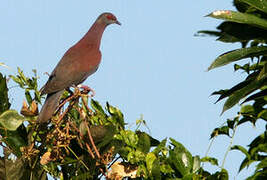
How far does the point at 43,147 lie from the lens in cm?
295

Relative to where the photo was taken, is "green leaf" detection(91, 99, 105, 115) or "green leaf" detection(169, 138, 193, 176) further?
"green leaf" detection(91, 99, 105, 115)

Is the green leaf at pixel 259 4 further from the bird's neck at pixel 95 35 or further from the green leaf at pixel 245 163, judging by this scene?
the bird's neck at pixel 95 35

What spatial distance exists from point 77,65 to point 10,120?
2940mm

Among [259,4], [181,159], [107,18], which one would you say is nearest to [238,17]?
[259,4]

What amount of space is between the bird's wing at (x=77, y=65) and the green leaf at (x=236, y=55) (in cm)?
195

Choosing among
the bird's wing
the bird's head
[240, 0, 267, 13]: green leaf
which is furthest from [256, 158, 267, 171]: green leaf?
the bird's head

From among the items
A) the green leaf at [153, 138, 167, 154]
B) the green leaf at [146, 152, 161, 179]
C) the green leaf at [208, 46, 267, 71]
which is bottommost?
the green leaf at [146, 152, 161, 179]

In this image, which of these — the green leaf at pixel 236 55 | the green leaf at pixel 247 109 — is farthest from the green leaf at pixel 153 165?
the green leaf at pixel 236 55

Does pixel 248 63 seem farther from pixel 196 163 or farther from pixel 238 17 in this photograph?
pixel 196 163

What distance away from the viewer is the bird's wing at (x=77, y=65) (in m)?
5.09

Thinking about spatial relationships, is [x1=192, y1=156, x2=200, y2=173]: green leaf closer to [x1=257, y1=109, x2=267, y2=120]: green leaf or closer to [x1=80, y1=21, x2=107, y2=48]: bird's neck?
[x1=257, y1=109, x2=267, y2=120]: green leaf

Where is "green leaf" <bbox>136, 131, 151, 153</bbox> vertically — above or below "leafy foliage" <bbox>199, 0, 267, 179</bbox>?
below

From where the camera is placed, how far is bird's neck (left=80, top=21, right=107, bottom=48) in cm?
559

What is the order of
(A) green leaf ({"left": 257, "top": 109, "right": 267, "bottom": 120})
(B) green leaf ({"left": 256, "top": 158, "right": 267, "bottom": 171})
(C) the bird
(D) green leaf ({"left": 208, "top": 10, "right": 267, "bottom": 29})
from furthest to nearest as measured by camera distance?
(C) the bird
(D) green leaf ({"left": 208, "top": 10, "right": 267, "bottom": 29})
(A) green leaf ({"left": 257, "top": 109, "right": 267, "bottom": 120})
(B) green leaf ({"left": 256, "top": 158, "right": 267, "bottom": 171})
